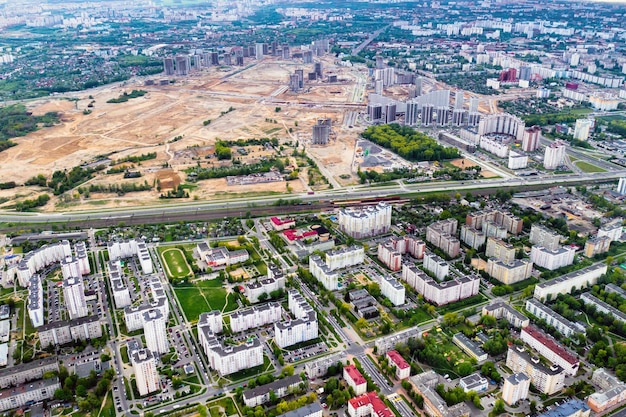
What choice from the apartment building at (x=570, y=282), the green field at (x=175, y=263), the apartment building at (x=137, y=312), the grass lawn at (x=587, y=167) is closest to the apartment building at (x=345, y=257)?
the green field at (x=175, y=263)

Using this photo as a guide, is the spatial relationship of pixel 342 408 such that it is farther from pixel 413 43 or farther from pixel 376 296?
pixel 413 43

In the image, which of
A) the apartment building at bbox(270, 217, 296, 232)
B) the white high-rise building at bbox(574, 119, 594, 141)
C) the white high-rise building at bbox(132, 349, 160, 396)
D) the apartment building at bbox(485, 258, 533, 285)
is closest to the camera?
the white high-rise building at bbox(132, 349, 160, 396)

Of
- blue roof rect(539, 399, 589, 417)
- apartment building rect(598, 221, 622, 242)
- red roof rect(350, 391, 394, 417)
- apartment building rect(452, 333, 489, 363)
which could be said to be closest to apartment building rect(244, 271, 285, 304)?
red roof rect(350, 391, 394, 417)

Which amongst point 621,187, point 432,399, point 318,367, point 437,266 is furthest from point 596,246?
point 318,367

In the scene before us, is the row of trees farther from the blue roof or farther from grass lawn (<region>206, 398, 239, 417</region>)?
grass lawn (<region>206, 398, 239, 417</region>)

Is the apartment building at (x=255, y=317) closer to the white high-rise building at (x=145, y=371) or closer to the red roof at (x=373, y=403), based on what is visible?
the white high-rise building at (x=145, y=371)
